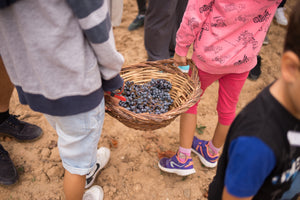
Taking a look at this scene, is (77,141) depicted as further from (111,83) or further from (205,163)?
(205,163)

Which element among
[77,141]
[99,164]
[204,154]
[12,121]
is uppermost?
[77,141]

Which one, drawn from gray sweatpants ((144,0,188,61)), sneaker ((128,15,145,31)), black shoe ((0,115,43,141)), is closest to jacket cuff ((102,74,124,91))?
black shoe ((0,115,43,141))

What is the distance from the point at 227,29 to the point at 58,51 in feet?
2.97

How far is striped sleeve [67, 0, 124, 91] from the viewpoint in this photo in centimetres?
83

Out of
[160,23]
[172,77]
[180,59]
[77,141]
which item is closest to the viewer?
[77,141]

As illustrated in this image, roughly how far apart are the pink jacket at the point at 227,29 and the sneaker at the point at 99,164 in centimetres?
109

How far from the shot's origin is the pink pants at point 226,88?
155 cm

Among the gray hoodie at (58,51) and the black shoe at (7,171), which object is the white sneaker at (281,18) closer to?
the gray hoodie at (58,51)

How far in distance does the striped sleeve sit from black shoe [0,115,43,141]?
1309mm

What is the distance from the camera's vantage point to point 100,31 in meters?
0.90

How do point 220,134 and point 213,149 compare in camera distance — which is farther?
point 213,149

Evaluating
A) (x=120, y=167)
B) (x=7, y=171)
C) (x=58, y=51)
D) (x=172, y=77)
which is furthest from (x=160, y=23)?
(x=7, y=171)

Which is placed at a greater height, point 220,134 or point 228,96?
point 228,96

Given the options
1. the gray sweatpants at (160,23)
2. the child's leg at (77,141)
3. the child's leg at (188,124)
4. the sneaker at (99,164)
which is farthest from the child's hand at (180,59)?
the gray sweatpants at (160,23)
